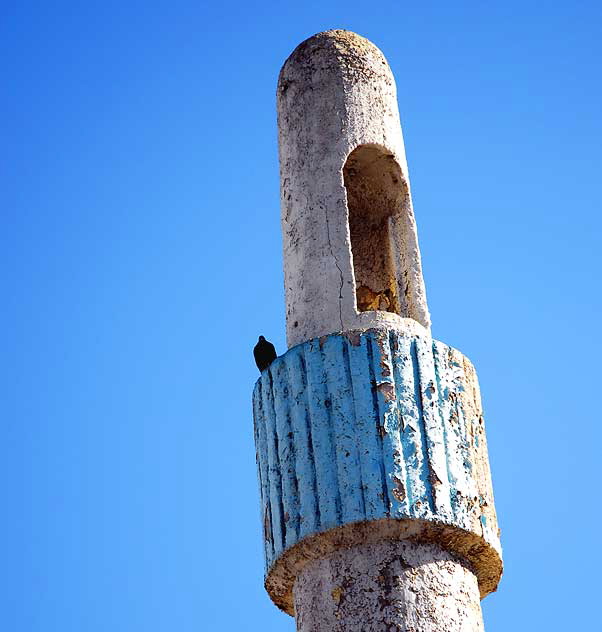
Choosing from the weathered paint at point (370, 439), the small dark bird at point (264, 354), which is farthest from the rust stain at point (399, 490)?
the small dark bird at point (264, 354)

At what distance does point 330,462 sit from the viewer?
5809 millimetres

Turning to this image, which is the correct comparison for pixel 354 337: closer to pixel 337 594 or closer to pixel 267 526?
pixel 267 526

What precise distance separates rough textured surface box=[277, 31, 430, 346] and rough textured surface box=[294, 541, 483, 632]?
108cm

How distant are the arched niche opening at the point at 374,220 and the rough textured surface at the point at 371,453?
1090mm

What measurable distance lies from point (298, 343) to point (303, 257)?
427mm

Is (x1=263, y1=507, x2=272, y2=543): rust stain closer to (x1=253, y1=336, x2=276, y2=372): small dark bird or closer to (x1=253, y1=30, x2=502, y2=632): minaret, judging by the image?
(x1=253, y1=30, x2=502, y2=632): minaret

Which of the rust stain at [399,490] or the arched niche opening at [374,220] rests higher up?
the arched niche opening at [374,220]

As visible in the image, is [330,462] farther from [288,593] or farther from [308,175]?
[308,175]

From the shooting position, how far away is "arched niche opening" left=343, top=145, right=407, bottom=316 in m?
7.23

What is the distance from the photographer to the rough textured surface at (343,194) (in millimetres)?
6551

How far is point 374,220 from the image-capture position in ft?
24.5

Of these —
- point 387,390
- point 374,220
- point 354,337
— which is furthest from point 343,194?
point 387,390

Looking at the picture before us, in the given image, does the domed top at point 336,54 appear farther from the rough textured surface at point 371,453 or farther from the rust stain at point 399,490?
the rust stain at point 399,490

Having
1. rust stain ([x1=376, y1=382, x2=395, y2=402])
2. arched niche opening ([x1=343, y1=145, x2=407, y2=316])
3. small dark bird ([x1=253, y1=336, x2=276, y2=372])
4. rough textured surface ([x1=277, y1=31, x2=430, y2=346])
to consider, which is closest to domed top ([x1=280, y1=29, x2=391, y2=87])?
rough textured surface ([x1=277, y1=31, x2=430, y2=346])
